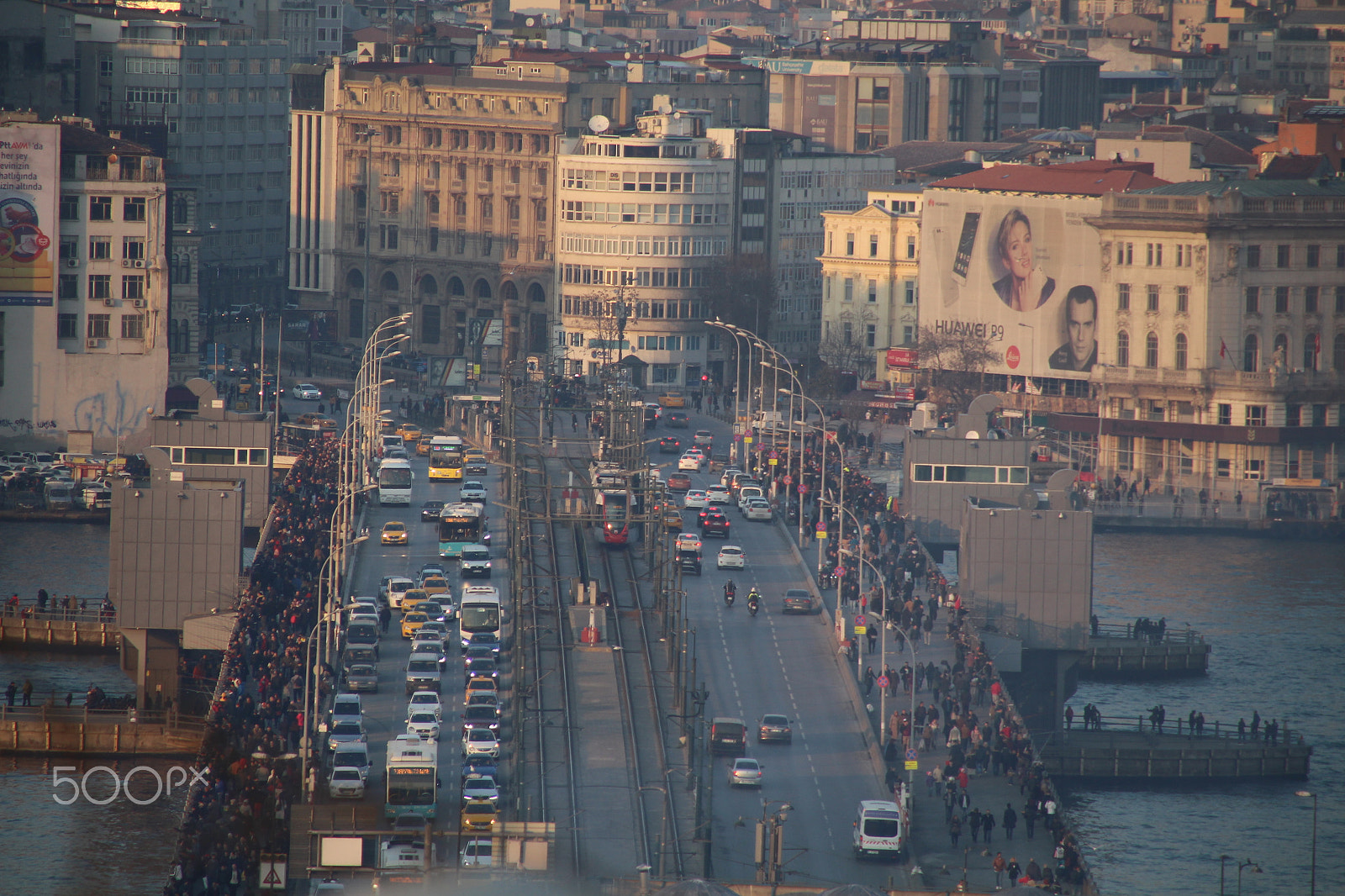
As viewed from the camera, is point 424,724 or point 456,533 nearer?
point 424,724

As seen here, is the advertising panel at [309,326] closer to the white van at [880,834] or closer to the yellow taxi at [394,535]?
the yellow taxi at [394,535]

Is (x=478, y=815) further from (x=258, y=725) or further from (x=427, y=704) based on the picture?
(x=427, y=704)

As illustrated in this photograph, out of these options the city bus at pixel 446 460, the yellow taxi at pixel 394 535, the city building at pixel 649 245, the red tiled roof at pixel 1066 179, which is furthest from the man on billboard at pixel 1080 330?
the yellow taxi at pixel 394 535

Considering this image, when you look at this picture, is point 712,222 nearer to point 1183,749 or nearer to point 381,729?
point 1183,749

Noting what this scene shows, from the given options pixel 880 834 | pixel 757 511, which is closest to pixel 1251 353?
pixel 757 511

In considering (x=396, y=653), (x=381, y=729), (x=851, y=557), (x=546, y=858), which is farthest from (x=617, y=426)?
(x=546, y=858)

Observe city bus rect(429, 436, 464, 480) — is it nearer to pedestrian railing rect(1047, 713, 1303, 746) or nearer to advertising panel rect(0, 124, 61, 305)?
advertising panel rect(0, 124, 61, 305)
